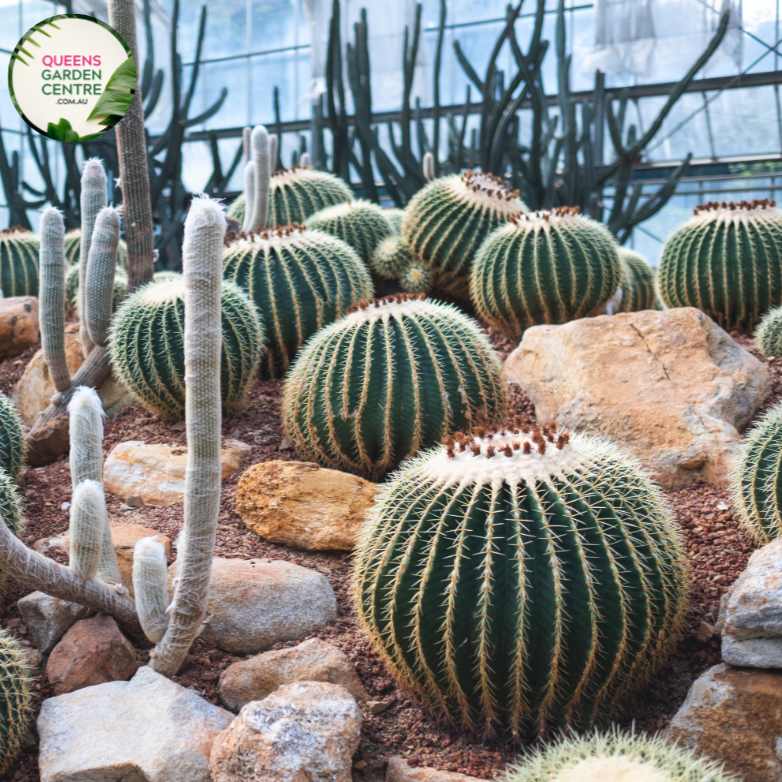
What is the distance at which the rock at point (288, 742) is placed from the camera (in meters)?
1.95

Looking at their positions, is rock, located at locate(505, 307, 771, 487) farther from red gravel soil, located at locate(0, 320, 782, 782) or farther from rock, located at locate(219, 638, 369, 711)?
rock, located at locate(219, 638, 369, 711)

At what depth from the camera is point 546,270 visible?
4809 mm

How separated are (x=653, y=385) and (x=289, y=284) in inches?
77.1

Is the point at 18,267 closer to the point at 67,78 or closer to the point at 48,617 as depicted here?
the point at 67,78

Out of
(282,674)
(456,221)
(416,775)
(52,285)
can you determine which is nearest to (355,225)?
(456,221)

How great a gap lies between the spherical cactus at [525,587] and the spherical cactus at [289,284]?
7.77ft

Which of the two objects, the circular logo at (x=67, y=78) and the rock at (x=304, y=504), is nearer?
the rock at (x=304, y=504)

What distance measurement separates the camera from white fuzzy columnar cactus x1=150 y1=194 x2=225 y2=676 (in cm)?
199

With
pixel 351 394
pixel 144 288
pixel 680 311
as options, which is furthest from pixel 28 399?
pixel 680 311

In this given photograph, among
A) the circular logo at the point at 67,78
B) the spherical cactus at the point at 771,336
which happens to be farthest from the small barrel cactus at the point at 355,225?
the spherical cactus at the point at 771,336

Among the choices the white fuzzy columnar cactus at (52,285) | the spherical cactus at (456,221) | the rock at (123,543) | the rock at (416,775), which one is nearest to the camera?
the rock at (416,775)

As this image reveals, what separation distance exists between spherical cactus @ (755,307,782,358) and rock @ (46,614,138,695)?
3678 millimetres

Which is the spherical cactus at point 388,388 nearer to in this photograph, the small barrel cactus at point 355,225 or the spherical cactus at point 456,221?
the spherical cactus at point 456,221

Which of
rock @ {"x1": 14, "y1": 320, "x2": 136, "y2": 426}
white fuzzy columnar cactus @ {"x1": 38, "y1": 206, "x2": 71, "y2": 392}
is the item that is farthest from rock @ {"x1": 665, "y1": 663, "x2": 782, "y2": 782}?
rock @ {"x1": 14, "y1": 320, "x2": 136, "y2": 426}
